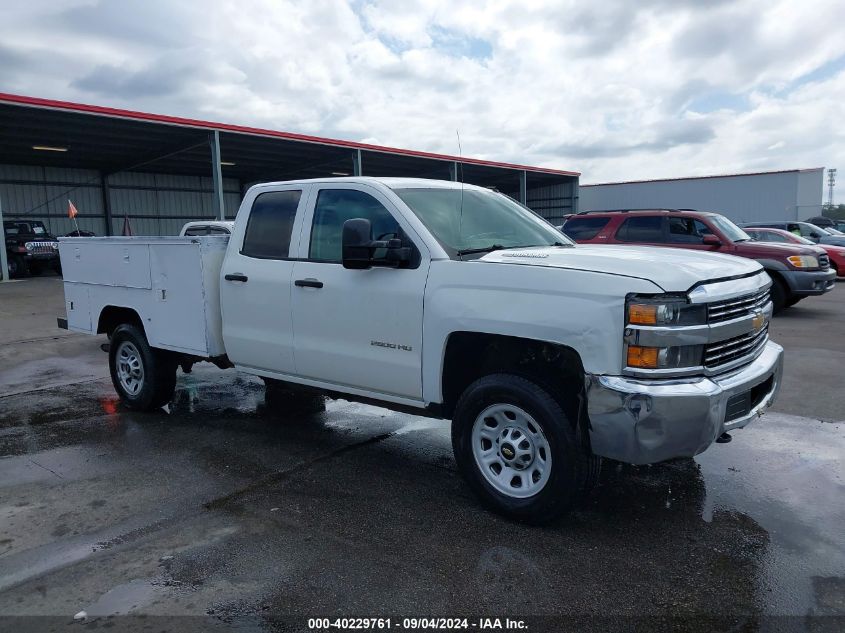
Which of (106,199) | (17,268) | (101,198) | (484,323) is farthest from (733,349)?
(101,198)

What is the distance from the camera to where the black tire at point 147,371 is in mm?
5961

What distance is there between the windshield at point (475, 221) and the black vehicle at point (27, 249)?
2166cm

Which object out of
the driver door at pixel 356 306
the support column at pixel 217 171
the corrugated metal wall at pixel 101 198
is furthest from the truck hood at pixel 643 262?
the corrugated metal wall at pixel 101 198

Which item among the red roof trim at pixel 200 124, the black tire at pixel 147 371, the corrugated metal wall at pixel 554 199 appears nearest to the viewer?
the black tire at pixel 147 371

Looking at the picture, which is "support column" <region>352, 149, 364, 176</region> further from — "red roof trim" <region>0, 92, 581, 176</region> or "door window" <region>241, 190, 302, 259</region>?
"door window" <region>241, 190, 302, 259</region>

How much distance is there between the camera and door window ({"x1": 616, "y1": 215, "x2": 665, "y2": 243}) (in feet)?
36.6

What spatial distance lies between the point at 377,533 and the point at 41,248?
23.4m

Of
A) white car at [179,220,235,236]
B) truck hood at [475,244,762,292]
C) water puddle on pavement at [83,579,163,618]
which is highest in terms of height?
white car at [179,220,235,236]

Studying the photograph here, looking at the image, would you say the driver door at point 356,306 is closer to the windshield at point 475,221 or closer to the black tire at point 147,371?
the windshield at point 475,221

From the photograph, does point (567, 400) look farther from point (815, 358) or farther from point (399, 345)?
point (815, 358)

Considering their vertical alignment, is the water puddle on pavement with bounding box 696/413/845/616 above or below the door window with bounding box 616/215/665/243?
below

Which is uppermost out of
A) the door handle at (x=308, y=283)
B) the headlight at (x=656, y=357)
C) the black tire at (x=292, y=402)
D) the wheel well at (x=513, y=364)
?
the door handle at (x=308, y=283)

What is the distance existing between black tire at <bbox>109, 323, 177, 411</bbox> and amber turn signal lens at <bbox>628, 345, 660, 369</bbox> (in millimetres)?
4324

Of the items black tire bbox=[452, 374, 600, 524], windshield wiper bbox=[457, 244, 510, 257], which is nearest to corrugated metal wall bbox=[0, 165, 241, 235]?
windshield wiper bbox=[457, 244, 510, 257]
